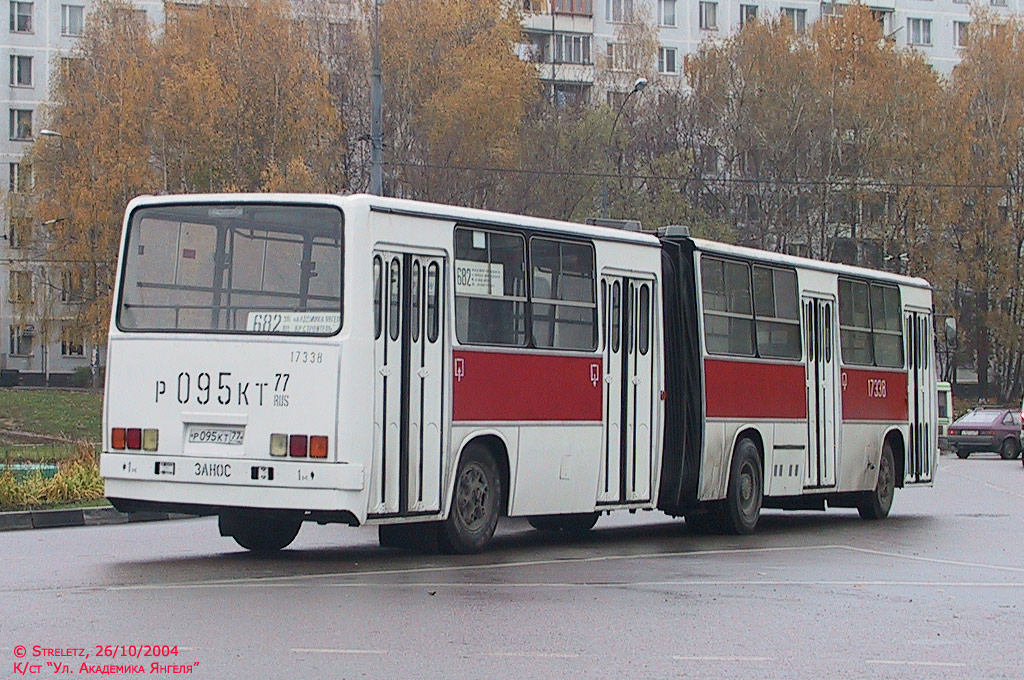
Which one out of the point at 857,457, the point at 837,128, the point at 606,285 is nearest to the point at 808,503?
the point at 857,457

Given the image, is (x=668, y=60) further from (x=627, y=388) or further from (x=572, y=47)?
(x=627, y=388)

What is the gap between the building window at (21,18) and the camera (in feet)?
278

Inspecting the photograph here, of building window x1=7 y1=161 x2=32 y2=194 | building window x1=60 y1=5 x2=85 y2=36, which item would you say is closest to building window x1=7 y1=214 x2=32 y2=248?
building window x1=7 y1=161 x2=32 y2=194

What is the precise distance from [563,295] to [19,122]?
73827mm

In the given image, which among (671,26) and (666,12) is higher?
(666,12)

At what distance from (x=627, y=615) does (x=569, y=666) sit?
7.07 feet

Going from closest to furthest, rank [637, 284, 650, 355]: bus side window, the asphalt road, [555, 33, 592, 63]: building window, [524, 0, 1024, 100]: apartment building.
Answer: the asphalt road → [637, 284, 650, 355]: bus side window → [524, 0, 1024, 100]: apartment building → [555, 33, 592, 63]: building window

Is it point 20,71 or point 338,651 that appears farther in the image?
point 20,71

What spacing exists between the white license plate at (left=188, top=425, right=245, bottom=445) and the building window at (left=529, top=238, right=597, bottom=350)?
325 cm

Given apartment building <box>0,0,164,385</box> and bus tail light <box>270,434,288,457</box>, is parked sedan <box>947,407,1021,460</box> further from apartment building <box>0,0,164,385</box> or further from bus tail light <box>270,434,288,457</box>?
apartment building <box>0,0,164,385</box>

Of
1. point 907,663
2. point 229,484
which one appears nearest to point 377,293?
point 229,484

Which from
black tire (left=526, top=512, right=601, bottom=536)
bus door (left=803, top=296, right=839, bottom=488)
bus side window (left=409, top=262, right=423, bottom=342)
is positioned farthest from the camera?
bus door (left=803, top=296, right=839, bottom=488)

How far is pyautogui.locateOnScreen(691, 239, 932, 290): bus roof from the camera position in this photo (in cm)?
1900

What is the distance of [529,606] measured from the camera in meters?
11.3
